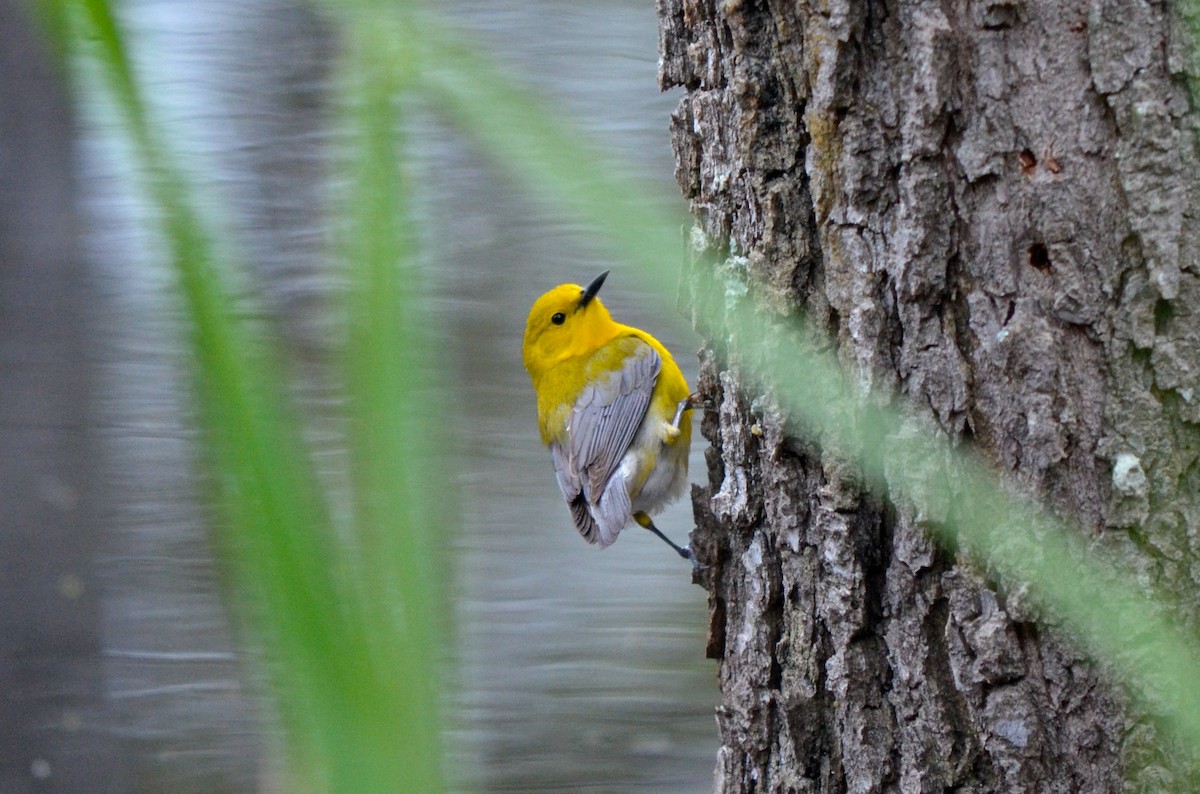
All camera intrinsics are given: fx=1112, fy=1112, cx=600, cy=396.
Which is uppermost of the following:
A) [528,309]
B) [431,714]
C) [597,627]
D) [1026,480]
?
[431,714]

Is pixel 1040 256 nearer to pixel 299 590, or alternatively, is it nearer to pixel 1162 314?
pixel 1162 314

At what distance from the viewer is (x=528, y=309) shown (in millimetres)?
3850

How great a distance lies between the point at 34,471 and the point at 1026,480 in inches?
112

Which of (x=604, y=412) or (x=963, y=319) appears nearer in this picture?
(x=963, y=319)

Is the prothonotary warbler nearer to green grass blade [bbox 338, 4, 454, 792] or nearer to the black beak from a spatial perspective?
the black beak

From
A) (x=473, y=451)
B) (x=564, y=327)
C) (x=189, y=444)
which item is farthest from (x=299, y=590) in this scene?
(x=473, y=451)

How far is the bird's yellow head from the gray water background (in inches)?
5.6

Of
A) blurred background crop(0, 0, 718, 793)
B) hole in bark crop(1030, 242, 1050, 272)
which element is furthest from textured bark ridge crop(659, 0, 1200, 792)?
blurred background crop(0, 0, 718, 793)

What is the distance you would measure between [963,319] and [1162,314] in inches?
8.6

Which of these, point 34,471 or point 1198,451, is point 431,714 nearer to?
point 1198,451

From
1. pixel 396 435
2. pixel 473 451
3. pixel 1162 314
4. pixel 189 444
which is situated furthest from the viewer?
pixel 473 451

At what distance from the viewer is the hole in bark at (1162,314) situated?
1218mm

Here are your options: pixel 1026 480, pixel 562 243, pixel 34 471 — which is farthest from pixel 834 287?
pixel 34 471

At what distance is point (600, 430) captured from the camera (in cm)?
343
